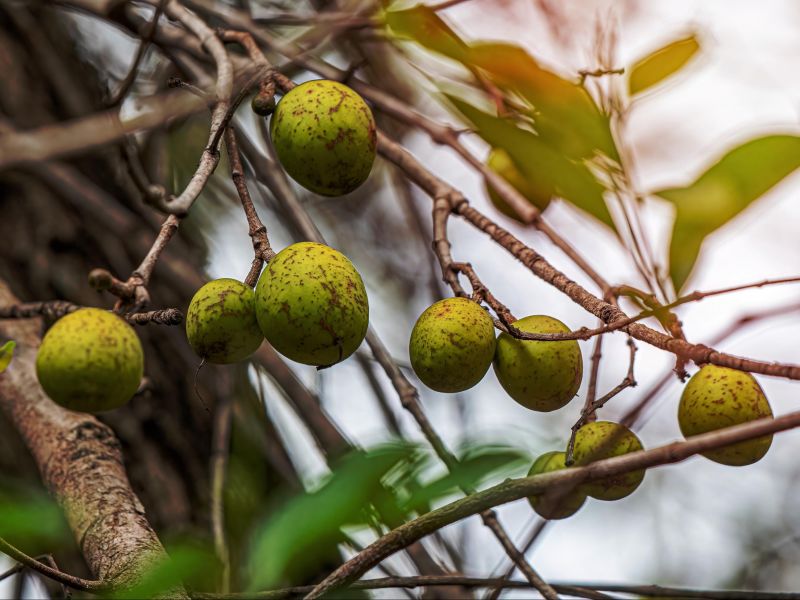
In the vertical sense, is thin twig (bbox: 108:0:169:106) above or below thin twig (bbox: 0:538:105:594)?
above

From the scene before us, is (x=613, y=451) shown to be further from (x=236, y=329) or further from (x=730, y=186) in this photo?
(x=236, y=329)

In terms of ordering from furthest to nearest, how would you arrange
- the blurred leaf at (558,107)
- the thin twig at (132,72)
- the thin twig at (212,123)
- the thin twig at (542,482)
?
1. the blurred leaf at (558,107)
2. the thin twig at (132,72)
3. the thin twig at (212,123)
4. the thin twig at (542,482)

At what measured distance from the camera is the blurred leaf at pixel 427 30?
1.07 metres

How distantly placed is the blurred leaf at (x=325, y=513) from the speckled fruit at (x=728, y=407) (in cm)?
35

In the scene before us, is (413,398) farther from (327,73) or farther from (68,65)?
(68,65)

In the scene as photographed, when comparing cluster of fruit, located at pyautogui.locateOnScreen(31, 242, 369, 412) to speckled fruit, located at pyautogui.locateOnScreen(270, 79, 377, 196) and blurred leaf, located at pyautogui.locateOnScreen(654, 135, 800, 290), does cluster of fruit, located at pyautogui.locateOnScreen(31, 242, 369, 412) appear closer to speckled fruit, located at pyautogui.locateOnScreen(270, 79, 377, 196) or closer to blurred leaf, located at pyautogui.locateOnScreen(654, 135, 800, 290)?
speckled fruit, located at pyautogui.locateOnScreen(270, 79, 377, 196)

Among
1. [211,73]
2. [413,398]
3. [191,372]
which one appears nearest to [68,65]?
[211,73]

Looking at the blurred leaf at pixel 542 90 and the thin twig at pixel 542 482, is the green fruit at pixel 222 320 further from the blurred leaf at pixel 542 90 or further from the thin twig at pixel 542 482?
the blurred leaf at pixel 542 90

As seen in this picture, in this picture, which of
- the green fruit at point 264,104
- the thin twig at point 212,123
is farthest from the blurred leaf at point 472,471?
the green fruit at point 264,104

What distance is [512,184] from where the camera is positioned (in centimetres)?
129

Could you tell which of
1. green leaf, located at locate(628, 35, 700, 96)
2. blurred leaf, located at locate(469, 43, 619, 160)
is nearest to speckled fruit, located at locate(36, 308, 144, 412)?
blurred leaf, located at locate(469, 43, 619, 160)

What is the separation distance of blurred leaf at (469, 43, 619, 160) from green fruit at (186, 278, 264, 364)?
34cm

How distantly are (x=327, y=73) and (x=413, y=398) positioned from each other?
0.52 metres

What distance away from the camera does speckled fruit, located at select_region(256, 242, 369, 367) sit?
0.74 m
